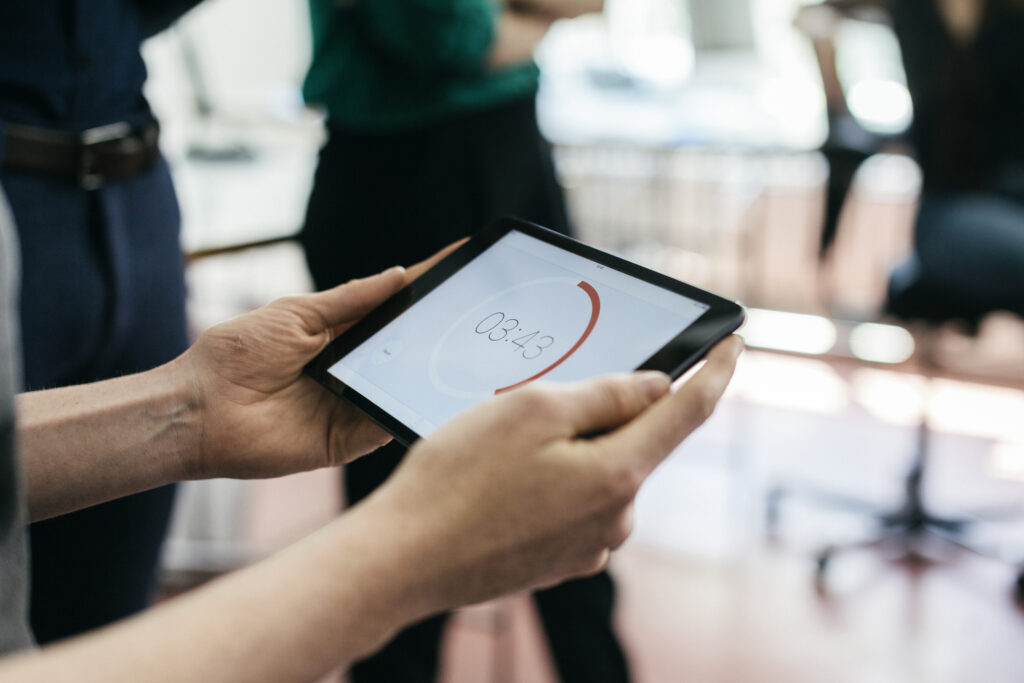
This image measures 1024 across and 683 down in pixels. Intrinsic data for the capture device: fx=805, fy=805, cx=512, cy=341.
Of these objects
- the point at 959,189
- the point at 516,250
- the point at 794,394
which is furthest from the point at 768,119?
the point at 516,250

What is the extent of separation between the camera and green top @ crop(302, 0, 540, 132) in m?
0.95

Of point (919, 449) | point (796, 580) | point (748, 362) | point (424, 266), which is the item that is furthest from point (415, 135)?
point (748, 362)

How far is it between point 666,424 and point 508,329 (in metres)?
0.18

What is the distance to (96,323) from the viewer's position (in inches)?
33.2

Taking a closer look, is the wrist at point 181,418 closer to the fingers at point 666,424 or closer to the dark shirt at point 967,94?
the fingers at point 666,424

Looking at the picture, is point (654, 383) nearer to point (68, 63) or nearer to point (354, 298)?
point (354, 298)

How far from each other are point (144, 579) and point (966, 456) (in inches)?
83.3

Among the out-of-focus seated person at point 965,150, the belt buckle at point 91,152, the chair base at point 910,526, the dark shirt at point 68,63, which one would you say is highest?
the dark shirt at point 68,63

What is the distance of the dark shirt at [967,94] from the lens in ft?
4.75

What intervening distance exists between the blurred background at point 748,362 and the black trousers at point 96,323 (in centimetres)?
22

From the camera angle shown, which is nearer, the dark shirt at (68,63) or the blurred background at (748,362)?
the dark shirt at (68,63)

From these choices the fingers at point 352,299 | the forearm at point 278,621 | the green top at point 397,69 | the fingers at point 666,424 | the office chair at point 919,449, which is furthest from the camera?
the office chair at point 919,449

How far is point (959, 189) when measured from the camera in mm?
1531

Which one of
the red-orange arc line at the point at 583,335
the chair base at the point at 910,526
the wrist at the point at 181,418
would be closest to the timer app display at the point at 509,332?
the red-orange arc line at the point at 583,335
